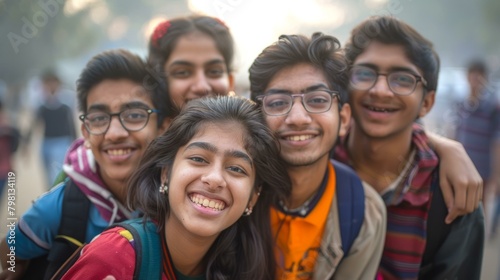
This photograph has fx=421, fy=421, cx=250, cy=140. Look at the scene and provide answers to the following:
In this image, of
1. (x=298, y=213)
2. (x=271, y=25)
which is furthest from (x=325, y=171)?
(x=271, y=25)

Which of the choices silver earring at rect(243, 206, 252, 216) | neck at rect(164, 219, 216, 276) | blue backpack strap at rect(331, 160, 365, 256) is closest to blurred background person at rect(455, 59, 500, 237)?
blue backpack strap at rect(331, 160, 365, 256)

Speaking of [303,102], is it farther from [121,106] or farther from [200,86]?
[121,106]

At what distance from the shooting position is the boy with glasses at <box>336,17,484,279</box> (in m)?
2.29

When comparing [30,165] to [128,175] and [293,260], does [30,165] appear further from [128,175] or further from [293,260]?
[293,260]

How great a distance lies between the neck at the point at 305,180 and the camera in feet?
7.34

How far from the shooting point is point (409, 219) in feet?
7.73

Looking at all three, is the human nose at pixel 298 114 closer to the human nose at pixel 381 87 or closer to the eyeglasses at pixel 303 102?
the eyeglasses at pixel 303 102

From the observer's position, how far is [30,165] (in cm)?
898

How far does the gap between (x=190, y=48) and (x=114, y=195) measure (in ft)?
3.31

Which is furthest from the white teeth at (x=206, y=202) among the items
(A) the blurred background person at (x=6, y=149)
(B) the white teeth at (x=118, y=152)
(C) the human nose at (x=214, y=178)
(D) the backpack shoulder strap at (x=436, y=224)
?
(A) the blurred background person at (x=6, y=149)

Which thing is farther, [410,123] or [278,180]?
[410,123]

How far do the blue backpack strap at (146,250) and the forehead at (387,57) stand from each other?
1550 millimetres

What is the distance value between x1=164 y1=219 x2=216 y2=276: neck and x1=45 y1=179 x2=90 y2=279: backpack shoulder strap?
0.47 meters

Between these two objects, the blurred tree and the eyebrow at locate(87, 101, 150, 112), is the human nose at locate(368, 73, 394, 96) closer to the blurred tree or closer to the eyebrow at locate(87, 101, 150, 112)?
the eyebrow at locate(87, 101, 150, 112)
